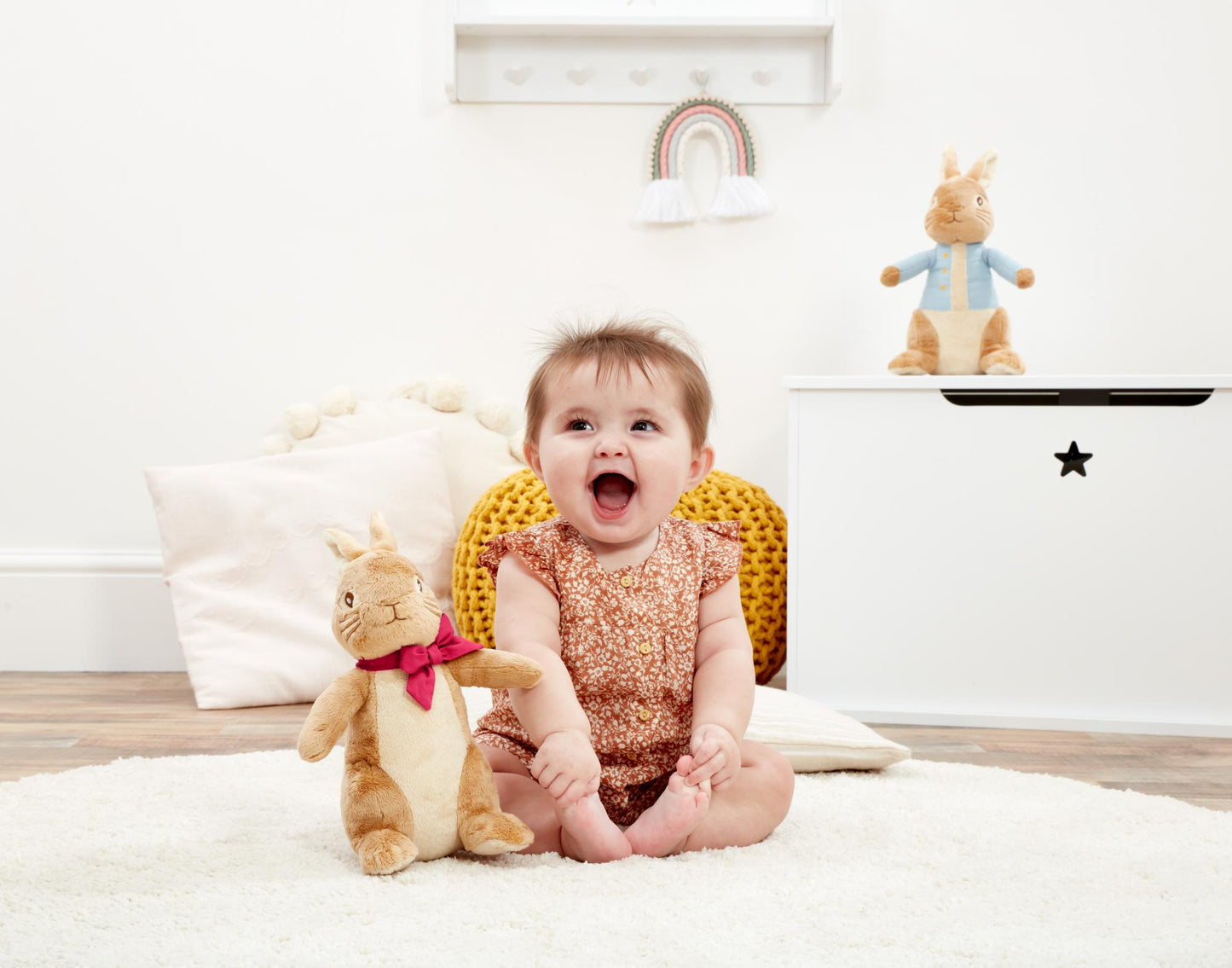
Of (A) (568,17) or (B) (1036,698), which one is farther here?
(A) (568,17)

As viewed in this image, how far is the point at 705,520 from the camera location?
1.57 meters

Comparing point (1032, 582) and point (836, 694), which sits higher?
point (1032, 582)

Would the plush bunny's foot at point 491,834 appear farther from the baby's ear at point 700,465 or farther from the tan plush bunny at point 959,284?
the tan plush bunny at point 959,284

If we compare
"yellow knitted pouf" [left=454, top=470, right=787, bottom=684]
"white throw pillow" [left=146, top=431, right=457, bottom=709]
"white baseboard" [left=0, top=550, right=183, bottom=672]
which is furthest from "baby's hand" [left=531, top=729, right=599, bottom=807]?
"white baseboard" [left=0, top=550, right=183, bottom=672]

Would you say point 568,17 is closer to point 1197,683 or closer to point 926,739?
point 926,739

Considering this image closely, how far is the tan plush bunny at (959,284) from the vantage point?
62.3 inches

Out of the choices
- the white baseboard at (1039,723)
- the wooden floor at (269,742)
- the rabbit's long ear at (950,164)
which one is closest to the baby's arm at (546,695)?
the wooden floor at (269,742)

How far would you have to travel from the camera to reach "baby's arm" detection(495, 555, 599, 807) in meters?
0.78

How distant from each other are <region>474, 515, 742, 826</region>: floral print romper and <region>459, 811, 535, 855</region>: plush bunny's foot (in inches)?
3.9

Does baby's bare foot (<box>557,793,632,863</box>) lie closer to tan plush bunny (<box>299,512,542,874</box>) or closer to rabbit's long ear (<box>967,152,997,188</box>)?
tan plush bunny (<box>299,512,542,874</box>)

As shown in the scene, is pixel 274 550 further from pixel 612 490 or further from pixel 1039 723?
pixel 1039 723

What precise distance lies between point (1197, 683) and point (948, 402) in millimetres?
485

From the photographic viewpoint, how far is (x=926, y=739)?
1.39 meters

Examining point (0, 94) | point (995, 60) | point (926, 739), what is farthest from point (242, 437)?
point (995, 60)
